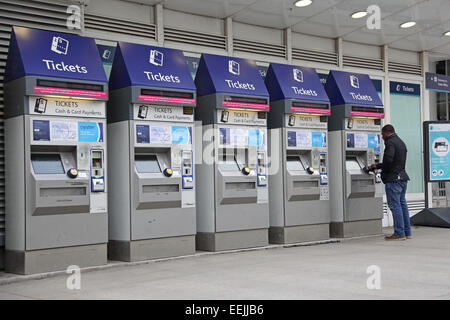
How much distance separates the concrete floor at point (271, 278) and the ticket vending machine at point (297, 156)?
78 centimetres

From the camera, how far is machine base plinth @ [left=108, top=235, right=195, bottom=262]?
6641 millimetres

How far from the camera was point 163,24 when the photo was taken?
8.34 m

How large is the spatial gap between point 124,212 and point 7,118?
1.65m

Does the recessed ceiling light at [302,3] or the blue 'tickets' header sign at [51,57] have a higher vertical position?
the recessed ceiling light at [302,3]

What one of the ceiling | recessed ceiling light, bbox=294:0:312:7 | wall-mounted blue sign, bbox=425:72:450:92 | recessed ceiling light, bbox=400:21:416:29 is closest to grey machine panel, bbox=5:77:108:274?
the ceiling

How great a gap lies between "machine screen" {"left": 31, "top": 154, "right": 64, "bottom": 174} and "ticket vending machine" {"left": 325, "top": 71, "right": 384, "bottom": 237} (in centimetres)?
449

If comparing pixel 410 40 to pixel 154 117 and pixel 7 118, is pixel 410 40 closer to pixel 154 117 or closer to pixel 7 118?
pixel 154 117

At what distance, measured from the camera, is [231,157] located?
7.71 metres

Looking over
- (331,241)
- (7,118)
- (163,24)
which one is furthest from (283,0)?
(7,118)

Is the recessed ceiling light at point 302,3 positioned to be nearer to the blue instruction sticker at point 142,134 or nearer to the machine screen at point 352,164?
the machine screen at point 352,164

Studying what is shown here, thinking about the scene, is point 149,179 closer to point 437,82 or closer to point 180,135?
point 180,135

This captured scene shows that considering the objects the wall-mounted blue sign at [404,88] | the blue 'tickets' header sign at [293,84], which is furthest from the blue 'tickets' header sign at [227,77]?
the wall-mounted blue sign at [404,88]

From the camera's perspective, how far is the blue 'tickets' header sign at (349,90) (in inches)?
355

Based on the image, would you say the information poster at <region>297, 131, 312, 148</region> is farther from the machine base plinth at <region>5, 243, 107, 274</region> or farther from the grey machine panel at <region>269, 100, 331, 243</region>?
the machine base plinth at <region>5, 243, 107, 274</region>
